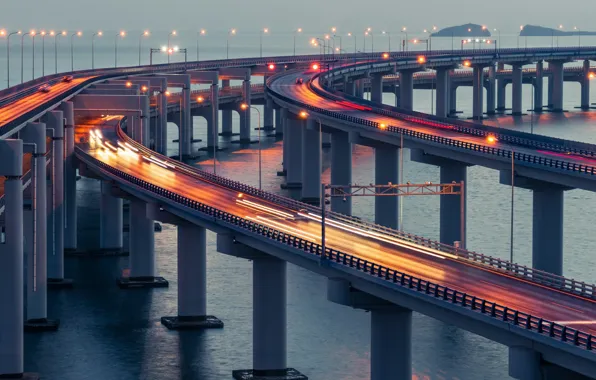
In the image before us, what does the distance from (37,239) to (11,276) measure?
13928mm

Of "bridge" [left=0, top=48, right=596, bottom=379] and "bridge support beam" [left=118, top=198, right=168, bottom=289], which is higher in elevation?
"bridge" [left=0, top=48, right=596, bottom=379]

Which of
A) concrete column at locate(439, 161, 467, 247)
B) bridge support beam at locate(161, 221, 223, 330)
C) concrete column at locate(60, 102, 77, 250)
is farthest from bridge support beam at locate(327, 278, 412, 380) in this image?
concrete column at locate(60, 102, 77, 250)

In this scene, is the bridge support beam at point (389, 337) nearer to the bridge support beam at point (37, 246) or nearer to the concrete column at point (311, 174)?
the bridge support beam at point (37, 246)

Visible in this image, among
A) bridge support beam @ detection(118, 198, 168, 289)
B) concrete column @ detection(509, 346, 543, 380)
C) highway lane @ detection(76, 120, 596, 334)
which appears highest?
highway lane @ detection(76, 120, 596, 334)

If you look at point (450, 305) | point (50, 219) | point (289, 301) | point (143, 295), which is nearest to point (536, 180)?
point (289, 301)

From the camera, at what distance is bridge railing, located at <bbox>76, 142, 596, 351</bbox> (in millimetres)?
53000

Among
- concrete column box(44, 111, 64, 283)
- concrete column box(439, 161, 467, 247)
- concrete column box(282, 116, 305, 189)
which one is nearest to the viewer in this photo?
concrete column box(44, 111, 64, 283)

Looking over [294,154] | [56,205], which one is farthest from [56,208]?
[294,154]

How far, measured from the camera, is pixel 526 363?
54.2 metres

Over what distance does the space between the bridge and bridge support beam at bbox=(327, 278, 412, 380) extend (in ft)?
0.21

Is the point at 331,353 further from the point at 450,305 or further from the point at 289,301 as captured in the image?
the point at 450,305

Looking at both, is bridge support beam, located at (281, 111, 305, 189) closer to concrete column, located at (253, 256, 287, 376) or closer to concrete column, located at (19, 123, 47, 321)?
concrete column, located at (19, 123, 47, 321)

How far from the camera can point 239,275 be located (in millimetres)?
111000

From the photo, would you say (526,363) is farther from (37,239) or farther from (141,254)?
(141,254)
